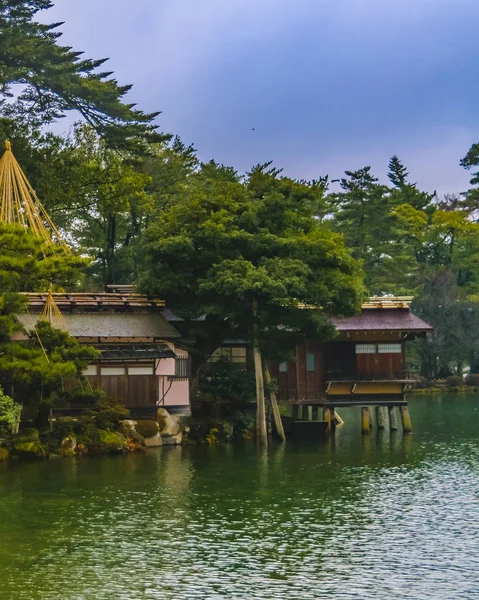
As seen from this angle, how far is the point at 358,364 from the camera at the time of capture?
47219 millimetres

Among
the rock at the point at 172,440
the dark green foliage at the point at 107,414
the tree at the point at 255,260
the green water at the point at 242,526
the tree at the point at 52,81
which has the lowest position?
the green water at the point at 242,526

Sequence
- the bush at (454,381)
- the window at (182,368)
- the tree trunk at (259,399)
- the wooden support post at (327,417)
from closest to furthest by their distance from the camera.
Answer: the tree trunk at (259,399) → the window at (182,368) → the wooden support post at (327,417) → the bush at (454,381)

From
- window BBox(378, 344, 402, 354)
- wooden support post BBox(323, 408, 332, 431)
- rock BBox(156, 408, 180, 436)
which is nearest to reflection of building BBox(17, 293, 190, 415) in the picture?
rock BBox(156, 408, 180, 436)

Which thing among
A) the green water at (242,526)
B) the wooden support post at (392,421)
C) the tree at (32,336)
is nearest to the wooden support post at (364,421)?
the wooden support post at (392,421)

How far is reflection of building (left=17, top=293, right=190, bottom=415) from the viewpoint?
41.1 m

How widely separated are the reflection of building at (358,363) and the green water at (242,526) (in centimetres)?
830

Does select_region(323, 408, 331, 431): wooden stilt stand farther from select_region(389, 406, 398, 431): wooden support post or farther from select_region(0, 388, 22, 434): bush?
select_region(0, 388, 22, 434): bush

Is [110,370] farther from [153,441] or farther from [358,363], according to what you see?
[358,363]

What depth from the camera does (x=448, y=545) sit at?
843 inches

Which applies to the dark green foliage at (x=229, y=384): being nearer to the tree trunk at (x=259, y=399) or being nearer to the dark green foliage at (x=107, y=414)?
the tree trunk at (x=259, y=399)

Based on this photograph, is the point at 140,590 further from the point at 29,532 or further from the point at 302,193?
the point at 302,193

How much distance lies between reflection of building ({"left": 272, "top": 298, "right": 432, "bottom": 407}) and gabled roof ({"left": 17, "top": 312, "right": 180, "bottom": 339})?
8025 mm

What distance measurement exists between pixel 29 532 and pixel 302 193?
967 inches

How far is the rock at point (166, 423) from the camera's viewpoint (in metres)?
41.2
